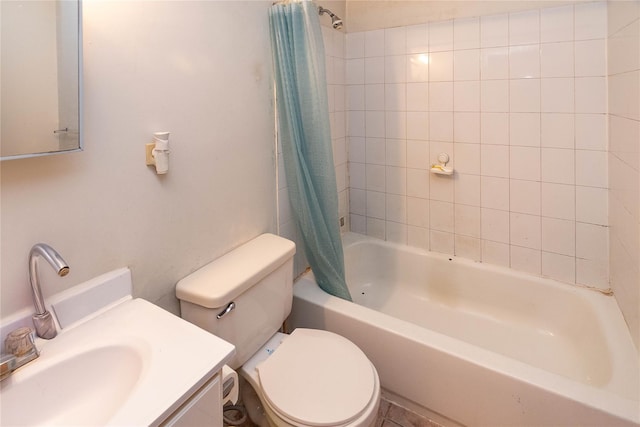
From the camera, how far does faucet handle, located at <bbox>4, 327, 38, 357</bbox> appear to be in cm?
82

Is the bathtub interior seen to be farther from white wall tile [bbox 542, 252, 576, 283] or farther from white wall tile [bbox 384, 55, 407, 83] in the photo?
white wall tile [bbox 384, 55, 407, 83]

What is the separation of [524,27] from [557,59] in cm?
21

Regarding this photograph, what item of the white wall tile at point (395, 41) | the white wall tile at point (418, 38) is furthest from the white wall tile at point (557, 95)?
the white wall tile at point (395, 41)

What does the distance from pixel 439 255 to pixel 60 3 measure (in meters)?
1.99

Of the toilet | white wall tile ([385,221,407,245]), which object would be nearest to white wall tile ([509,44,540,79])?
white wall tile ([385,221,407,245])

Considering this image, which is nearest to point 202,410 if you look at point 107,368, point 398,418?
point 107,368

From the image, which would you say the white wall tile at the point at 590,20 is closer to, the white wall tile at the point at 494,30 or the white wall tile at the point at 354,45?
the white wall tile at the point at 494,30

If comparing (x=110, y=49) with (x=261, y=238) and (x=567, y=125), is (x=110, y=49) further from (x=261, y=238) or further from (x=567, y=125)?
(x=567, y=125)

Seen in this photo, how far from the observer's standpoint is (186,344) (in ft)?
2.89

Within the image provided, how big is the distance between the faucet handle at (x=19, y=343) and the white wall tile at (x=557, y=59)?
2.12 metres

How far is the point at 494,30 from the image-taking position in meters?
1.83

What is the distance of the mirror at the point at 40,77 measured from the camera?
31.7 inches

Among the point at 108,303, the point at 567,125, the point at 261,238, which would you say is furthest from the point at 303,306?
the point at 567,125

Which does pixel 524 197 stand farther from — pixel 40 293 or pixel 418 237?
pixel 40 293
